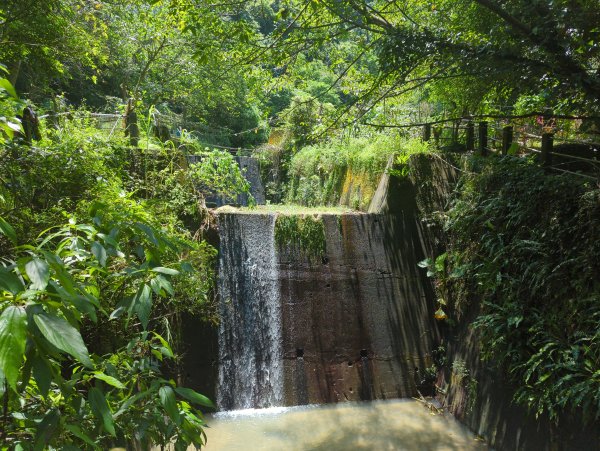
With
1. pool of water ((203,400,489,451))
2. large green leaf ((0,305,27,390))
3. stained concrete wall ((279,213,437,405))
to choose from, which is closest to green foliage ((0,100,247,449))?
large green leaf ((0,305,27,390))

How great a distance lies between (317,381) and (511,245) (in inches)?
125

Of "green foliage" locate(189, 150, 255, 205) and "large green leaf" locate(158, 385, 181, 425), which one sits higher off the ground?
"green foliage" locate(189, 150, 255, 205)

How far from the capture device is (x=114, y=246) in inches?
63.4

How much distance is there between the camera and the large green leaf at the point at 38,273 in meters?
1.16

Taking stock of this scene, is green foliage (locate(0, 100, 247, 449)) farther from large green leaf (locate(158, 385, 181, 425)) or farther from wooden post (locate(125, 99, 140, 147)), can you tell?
wooden post (locate(125, 99, 140, 147))

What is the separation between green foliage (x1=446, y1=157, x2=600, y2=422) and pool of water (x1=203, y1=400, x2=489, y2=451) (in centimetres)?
118

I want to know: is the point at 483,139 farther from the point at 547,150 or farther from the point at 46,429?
the point at 46,429

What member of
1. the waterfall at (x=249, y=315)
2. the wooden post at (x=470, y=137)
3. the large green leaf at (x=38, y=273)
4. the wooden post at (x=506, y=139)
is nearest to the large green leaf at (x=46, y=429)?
the large green leaf at (x=38, y=273)

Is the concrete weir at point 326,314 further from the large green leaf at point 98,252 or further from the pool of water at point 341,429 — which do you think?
the large green leaf at point 98,252

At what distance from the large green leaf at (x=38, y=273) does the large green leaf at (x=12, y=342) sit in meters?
0.10

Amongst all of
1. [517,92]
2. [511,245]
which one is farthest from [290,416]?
[517,92]

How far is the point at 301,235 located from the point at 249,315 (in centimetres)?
144

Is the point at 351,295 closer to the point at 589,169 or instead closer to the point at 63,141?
the point at 589,169

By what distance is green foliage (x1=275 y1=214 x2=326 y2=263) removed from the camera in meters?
6.93
